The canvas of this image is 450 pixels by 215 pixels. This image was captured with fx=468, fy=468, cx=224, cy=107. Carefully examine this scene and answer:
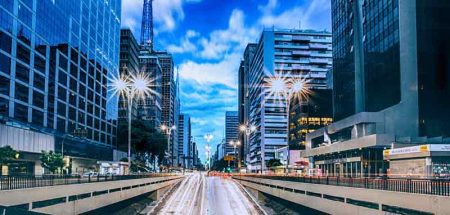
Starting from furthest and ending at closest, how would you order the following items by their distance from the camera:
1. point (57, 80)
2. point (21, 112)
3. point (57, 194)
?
point (57, 80)
point (21, 112)
point (57, 194)

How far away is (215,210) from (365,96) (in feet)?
217

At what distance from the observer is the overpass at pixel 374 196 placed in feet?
40.7

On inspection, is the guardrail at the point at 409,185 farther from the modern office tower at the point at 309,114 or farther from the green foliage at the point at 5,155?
the modern office tower at the point at 309,114

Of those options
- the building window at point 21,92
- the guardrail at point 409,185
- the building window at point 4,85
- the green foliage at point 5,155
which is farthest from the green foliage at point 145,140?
the guardrail at point 409,185

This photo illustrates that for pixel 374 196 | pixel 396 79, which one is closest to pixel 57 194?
pixel 374 196

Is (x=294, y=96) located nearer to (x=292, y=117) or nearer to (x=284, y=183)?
(x=292, y=117)

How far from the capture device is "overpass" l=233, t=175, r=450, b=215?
12398 mm

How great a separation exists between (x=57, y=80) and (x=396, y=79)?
76327 mm

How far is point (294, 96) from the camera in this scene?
172875 mm

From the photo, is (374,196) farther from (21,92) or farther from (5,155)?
(21,92)

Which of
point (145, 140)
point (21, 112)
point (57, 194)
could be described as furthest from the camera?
point (145, 140)

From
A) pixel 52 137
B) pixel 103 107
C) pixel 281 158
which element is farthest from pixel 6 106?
pixel 281 158

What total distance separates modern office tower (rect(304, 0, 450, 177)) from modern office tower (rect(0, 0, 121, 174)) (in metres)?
53.4

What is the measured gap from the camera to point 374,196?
51.9ft
